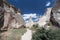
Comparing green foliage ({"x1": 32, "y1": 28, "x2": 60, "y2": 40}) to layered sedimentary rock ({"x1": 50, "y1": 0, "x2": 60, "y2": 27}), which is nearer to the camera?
green foliage ({"x1": 32, "y1": 28, "x2": 60, "y2": 40})

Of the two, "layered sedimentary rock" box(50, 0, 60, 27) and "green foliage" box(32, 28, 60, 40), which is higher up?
"layered sedimentary rock" box(50, 0, 60, 27)

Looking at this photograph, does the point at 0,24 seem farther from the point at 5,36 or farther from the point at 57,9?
the point at 57,9

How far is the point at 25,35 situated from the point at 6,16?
6467 mm

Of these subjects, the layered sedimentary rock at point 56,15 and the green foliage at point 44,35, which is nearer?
the green foliage at point 44,35

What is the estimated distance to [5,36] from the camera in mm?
30125

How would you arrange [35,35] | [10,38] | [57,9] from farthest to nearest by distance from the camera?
[57,9] < [10,38] < [35,35]

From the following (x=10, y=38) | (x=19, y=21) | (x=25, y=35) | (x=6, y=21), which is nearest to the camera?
(x=10, y=38)

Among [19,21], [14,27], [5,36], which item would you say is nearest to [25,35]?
[5,36]

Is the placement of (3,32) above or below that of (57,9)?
below

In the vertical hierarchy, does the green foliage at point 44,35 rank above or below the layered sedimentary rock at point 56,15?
below

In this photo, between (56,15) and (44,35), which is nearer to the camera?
(44,35)

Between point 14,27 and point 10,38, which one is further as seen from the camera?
point 14,27

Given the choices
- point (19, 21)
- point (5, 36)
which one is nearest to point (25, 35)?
point (5, 36)

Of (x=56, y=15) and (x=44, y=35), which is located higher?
(x=56, y=15)
